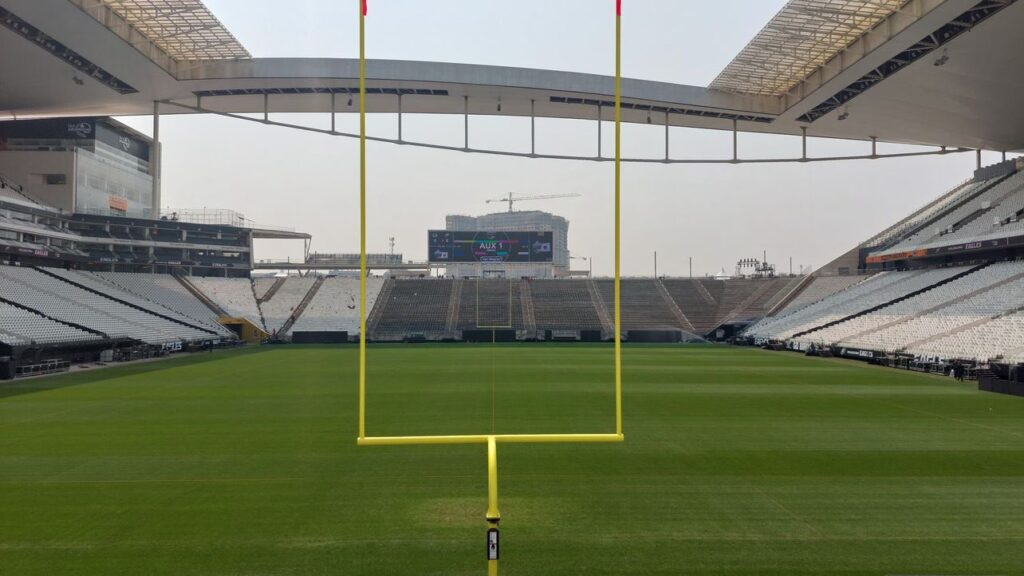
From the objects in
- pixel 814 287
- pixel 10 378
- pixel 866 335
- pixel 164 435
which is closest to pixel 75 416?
pixel 164 435

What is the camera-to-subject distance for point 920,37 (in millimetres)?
18156

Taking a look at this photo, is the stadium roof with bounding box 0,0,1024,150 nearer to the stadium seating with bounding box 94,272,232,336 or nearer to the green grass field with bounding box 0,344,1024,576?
the green grass field with bounding box 0,344,1024,576

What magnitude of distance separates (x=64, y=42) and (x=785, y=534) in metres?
24.5

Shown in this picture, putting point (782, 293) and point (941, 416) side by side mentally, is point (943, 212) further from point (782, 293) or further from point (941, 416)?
point (941, 416)

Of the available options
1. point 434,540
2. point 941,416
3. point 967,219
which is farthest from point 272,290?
point 434,540

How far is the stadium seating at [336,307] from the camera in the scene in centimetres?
4526

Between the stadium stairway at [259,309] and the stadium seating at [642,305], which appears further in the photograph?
the stadium seating at [642,305]

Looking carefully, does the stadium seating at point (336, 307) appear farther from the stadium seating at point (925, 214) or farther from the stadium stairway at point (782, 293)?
the stadium seating at point (925, 214)

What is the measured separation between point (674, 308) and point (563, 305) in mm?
8676

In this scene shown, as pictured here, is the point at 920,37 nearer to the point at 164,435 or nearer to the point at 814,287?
the point at 164,435

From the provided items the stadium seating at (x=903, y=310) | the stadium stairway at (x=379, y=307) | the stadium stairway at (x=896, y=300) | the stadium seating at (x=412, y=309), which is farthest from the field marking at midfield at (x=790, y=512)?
the stadium stairway at (x=379, y=307)

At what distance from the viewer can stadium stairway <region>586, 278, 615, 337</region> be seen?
154ft

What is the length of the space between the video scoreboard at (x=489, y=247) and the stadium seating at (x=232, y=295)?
14000 mm

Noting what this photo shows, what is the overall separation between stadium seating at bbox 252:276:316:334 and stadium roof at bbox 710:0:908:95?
3375 centimetres
